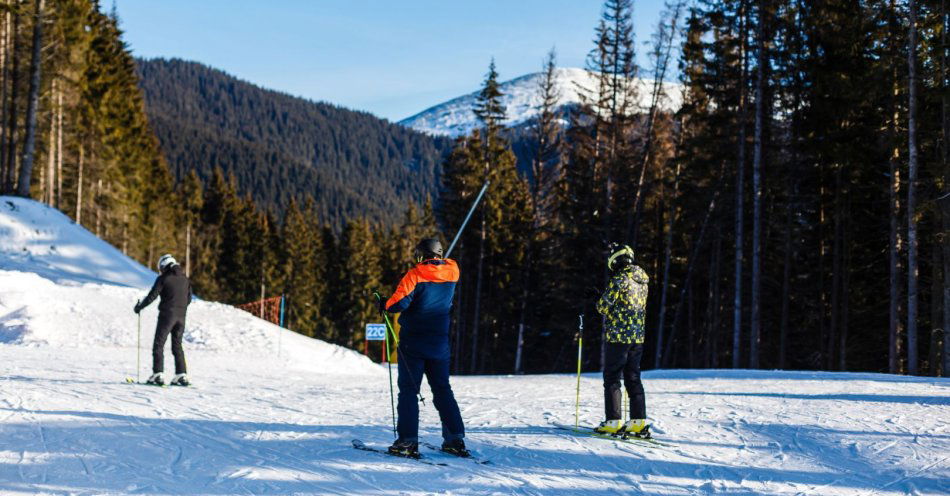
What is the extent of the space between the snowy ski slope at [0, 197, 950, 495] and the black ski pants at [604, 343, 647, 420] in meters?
0.42

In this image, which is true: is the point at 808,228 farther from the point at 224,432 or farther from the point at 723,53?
the point at 224,432

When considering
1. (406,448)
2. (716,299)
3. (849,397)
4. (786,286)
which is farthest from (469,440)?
(716,299)

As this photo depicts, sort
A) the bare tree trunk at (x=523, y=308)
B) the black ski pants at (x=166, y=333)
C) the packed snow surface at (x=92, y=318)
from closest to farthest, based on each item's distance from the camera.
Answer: the black ski pants at (x=166, y=333) → the packed snow surface at (x=92, y=318) → the bare tree trunk at (x=523, y=308)

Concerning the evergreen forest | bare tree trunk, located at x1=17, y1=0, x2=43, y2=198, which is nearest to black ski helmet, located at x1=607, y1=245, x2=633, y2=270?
the evergreen forest

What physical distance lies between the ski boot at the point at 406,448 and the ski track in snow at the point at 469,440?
146 millimetres

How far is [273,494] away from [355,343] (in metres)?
61.3

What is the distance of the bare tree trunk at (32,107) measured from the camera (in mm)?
26797

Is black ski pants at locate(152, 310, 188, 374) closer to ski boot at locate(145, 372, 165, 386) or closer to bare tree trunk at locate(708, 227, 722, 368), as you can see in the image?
ski boot at locate(145, 372, 165, 386)

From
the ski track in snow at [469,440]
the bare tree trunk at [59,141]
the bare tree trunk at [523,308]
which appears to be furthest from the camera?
the bare tree trunk at [59,141]

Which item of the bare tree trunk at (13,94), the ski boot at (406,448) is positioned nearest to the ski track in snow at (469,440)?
the ski boot at (406,448)

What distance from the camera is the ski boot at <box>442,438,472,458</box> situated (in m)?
6.91

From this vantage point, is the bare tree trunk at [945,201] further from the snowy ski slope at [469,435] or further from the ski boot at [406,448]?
the ski boot at [406,448]

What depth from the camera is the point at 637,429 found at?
795 cm

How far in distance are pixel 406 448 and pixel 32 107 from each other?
26718 millimetres
